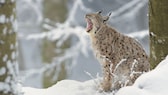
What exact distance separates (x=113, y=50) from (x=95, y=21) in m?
0.31

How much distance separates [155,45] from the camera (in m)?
4.32

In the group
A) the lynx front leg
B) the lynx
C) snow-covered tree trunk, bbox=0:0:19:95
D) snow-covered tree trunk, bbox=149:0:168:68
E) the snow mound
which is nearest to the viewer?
snow-covered tree trunk, bbox=0:0:19:95

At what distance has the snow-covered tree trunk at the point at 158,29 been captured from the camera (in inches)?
166

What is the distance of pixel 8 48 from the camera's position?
3816 millimetres

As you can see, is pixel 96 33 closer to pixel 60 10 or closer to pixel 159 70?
pixel 159 70

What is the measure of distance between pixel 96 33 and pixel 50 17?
613cm

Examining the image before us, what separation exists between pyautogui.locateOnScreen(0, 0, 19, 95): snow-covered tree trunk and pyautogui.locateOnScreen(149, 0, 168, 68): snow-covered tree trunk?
106 cm

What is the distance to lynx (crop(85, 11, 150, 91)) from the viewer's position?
5215 millimetres

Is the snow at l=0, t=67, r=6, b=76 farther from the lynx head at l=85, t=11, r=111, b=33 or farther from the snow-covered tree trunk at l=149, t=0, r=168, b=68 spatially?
the lynx head at l=85, t=11, r=111, b=33

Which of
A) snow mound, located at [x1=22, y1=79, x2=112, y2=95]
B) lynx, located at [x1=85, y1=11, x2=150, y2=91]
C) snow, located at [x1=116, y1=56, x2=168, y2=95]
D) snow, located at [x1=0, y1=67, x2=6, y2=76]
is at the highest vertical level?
lynx, located at [x1=85, y1=11, x2=150, y2=91]

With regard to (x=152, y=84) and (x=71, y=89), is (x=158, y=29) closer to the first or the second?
(x=152, y=84)

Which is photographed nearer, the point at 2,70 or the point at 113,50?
the point at 2,70

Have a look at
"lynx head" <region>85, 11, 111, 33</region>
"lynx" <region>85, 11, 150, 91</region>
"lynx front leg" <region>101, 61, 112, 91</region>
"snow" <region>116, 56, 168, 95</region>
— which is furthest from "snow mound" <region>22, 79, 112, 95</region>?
"snow" <region>116, 56, 168, 95</region>

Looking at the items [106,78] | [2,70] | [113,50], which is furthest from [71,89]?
[2,70]
